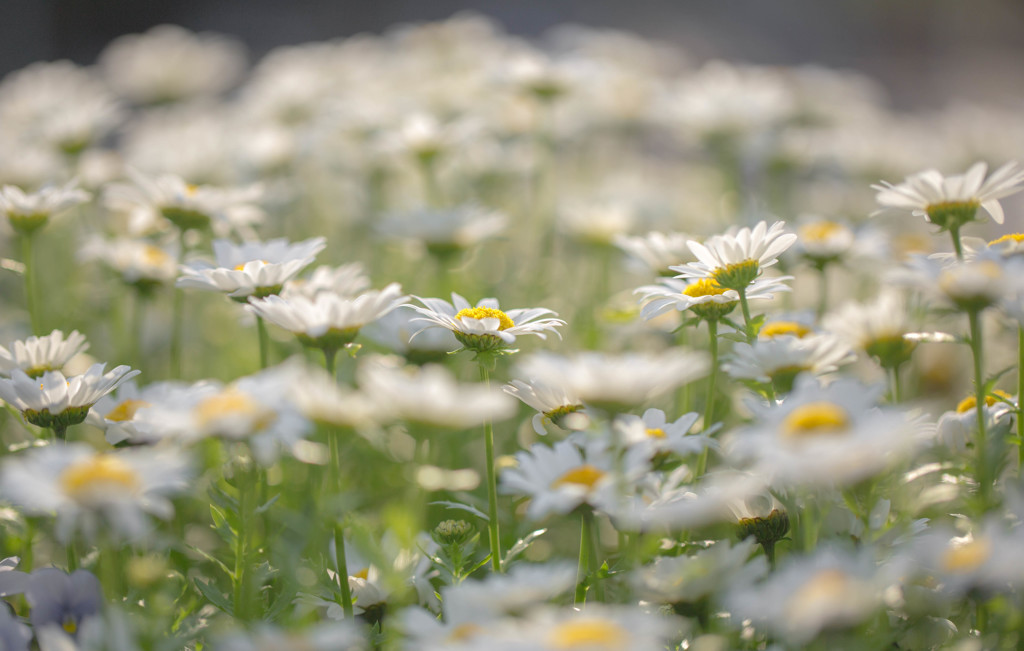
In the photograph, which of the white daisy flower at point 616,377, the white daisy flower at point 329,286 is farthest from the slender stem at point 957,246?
the white daisy flower at point 329,286

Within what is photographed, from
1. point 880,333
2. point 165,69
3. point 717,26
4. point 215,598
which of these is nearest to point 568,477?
point 215,598

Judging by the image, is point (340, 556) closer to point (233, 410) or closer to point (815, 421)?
point (233, 410)

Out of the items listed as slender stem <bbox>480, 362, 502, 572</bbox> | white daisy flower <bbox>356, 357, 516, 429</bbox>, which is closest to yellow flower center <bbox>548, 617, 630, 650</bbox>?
white daisy flower <bbox>356, 357, 516, 429</bbox>

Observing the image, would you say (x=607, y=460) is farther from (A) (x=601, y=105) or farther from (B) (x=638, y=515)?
(A) (x=601, y=105)

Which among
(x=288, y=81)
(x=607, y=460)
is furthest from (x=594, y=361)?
(x=288, y=81)

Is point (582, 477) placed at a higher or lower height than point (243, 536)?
higher

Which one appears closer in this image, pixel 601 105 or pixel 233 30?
pixel 601 105
